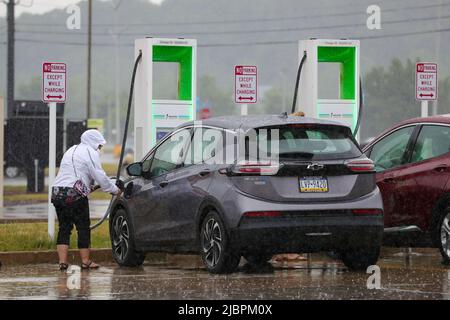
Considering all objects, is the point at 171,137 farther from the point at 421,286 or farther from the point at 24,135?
the point at 24,135

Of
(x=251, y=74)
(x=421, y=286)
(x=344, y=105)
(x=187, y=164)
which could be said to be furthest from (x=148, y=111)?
(x=421, y=286)

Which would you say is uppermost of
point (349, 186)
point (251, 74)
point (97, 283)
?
point (251, 74)

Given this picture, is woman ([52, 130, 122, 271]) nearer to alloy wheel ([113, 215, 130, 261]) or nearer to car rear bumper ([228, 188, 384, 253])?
alloy wheel ([113, 215, 130, 261])

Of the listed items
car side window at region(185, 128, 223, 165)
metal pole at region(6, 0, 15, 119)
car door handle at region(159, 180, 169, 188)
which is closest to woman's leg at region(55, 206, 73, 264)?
car door handle at region(159, 180, 169, 188)

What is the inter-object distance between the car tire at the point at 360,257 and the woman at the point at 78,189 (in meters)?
2.96

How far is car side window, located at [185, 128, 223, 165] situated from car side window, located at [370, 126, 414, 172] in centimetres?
277

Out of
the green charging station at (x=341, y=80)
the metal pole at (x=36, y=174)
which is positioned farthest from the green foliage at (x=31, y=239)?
the metal pole at (x=36, y=174)

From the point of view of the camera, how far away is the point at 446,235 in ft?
47.4

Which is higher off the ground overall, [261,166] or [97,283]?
[261,166]

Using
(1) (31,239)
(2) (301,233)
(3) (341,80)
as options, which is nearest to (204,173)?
(2) (301,233)

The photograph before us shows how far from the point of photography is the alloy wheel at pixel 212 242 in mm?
13289

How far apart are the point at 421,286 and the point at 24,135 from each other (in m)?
27.3

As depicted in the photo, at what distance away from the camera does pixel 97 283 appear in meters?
12.9

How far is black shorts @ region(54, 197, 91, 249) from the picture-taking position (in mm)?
14906
